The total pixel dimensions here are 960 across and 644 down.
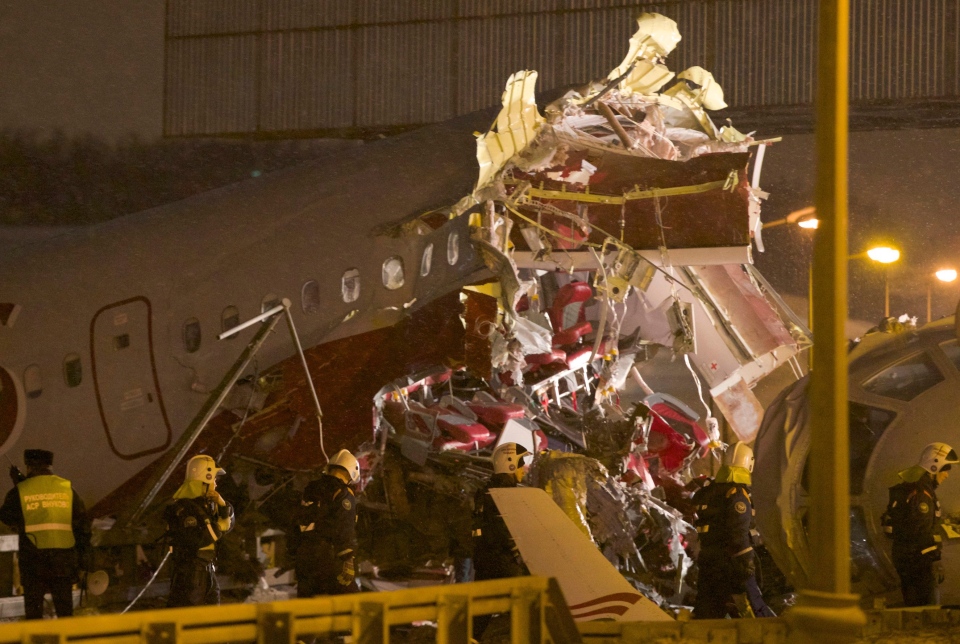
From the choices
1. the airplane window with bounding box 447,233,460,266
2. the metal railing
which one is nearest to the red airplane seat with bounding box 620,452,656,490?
the airplane window with bounding box 447,233,460,266

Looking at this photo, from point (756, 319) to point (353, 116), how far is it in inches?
524

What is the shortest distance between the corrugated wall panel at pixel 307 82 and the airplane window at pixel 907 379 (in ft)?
56.5

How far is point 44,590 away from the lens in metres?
9.33

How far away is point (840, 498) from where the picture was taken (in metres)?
5.08

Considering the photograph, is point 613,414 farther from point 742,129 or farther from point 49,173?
point 49,173

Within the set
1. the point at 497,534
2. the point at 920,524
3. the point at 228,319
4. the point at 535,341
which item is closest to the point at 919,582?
the point at 920,524

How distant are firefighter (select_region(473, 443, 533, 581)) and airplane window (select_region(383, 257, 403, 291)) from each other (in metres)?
3.12

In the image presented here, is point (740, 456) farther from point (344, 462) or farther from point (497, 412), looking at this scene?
point (497, 412)

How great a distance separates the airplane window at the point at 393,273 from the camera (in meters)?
12.0

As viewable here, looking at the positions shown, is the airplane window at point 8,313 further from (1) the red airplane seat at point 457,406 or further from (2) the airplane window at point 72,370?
(1) the red airplane seat at point 457,406

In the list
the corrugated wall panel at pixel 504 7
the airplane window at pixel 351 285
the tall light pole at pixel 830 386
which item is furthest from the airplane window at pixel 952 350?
the corrugated wall panel at pixel 504 7

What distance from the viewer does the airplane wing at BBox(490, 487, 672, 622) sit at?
23.1 feet

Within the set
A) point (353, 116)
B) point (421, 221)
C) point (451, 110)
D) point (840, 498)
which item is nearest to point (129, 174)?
point (353, 116)

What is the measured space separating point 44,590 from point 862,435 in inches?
285
